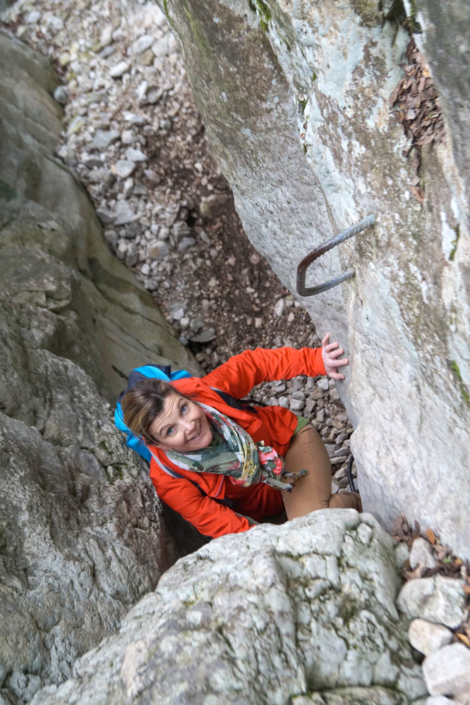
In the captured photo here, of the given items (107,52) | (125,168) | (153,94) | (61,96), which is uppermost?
(107,52)

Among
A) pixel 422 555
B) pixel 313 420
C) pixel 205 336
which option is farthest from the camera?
pixel 205 336

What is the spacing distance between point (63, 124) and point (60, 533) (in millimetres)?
5526

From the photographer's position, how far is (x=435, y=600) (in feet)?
5.94

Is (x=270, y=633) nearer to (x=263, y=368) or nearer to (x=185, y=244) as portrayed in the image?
(x=263, y=368)

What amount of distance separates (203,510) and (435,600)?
146cm

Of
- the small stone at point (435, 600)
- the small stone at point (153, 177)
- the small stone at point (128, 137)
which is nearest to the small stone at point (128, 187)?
the small stone at point (153, 177)

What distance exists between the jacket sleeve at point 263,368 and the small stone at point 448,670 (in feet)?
5.64

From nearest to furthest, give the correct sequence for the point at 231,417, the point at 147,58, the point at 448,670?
1. the point at 448,670
2. the point at 231,417
3. the point at 147,58

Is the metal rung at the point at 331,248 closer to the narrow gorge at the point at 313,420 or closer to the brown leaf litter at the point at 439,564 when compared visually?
the narrow gorge at the point at 313,420

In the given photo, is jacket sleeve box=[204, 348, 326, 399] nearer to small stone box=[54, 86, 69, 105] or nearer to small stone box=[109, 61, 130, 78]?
small stone box=[109, 61, 130, 78]

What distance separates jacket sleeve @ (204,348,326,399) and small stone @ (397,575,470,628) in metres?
1.48

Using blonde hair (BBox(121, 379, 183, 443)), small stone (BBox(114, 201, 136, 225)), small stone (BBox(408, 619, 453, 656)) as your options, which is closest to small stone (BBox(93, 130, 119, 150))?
small stone (BBox(114, 201, 136, 225))

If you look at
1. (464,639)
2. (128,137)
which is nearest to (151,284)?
(128,137)

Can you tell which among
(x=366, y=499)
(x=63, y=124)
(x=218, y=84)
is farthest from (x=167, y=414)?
(x=63, y=124)
